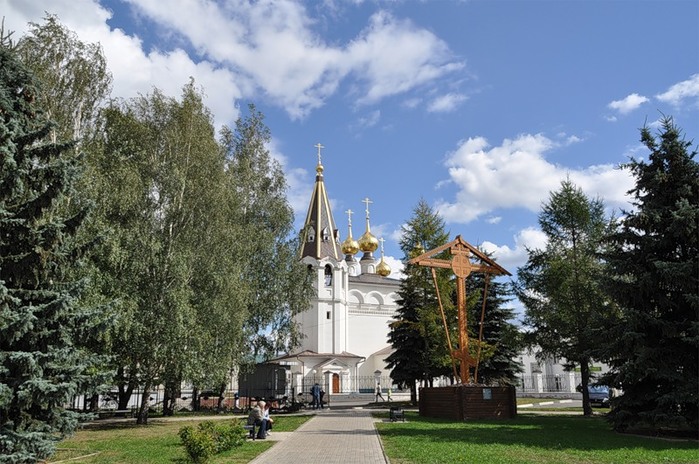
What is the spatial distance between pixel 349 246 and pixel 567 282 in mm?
40474

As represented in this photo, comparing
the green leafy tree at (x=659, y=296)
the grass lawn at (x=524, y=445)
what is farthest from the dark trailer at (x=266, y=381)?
the green leafy tree at (x=659, y=296)

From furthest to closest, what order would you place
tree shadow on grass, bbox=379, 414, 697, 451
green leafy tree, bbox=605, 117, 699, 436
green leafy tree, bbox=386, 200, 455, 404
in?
green leafy tree, bbox=386, 200, 455, 404 → green leafy tree, bbox=605, 117, 699, 436 → tree shadow on grass, bbox=379, 414, 697, 451

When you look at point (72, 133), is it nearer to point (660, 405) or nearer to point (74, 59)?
point (74, 59)

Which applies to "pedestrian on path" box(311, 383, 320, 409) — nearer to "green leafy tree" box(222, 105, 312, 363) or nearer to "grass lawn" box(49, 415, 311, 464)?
"green leafy tree" box(222, 105, 312, 363)

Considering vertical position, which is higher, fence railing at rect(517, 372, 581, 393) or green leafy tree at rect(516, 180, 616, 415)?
green leafy tree at rect(516, 180, 616, 415)

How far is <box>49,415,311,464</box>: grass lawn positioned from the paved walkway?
52cm

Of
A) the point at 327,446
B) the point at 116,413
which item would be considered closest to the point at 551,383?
the point at 116,413

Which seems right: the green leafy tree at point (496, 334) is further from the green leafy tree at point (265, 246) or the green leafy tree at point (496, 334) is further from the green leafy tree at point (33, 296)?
the green leafy tree at point (33, 296)

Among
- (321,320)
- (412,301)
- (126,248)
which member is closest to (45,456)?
(126,248)

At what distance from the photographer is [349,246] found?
203 feet

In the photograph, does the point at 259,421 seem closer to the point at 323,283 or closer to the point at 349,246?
the point at 323,283

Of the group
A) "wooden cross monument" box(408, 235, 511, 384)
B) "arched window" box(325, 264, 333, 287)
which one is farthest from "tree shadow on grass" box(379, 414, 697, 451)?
"arched window" box(325, 264, 333, 287)

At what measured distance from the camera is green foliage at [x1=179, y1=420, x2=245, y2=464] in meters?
10.2

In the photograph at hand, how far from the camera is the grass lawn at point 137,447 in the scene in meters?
11.5
